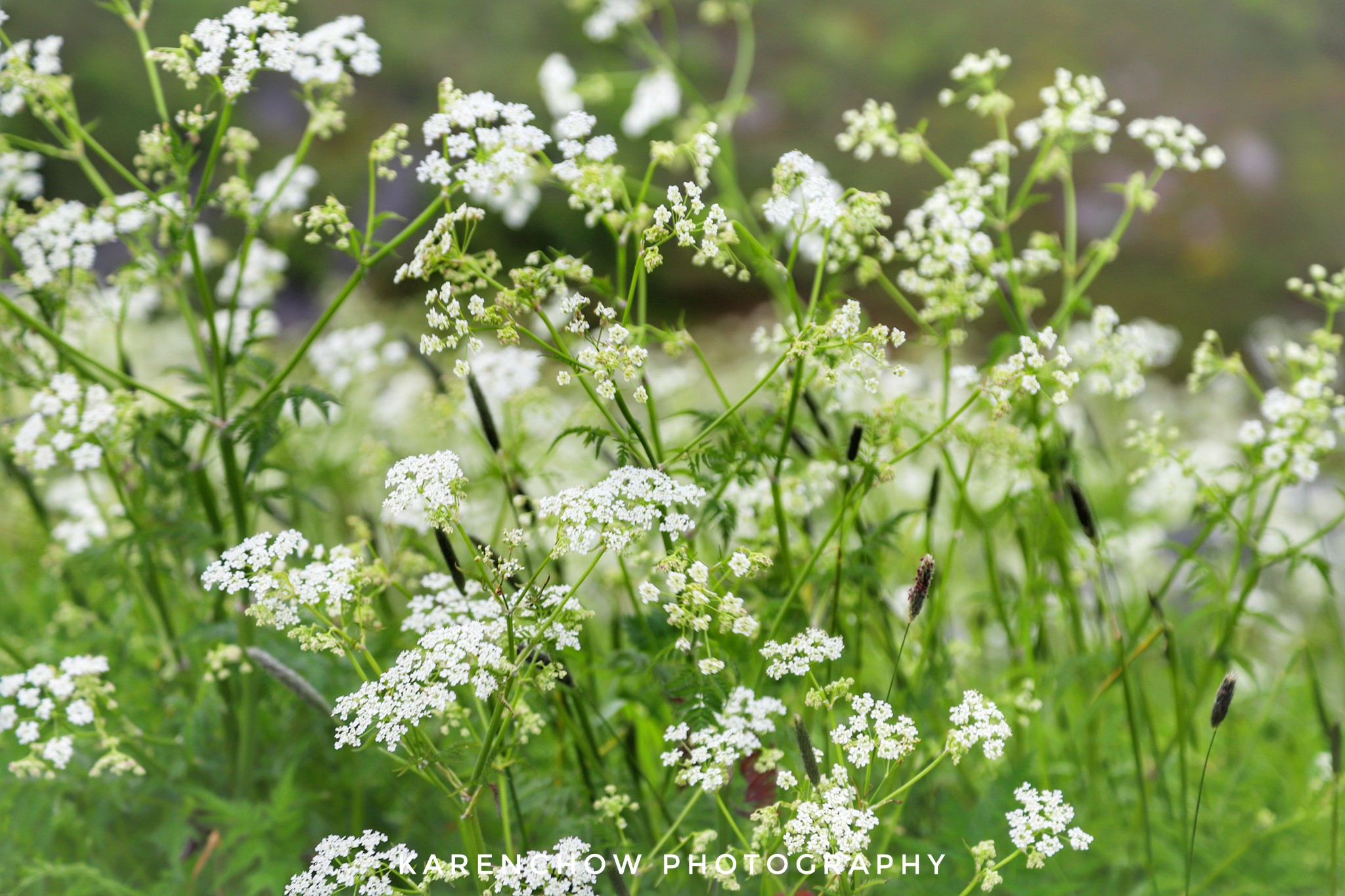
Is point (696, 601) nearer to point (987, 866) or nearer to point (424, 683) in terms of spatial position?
point (424, 683)

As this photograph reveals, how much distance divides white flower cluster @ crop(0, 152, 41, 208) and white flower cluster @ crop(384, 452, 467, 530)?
115cm

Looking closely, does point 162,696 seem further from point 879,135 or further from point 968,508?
point 879,135

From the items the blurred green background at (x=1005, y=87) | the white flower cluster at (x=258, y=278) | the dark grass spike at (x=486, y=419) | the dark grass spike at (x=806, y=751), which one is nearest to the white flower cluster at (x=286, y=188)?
the white flower cluster at (x=258, y=278)

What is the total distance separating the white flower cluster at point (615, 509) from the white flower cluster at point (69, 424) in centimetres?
89

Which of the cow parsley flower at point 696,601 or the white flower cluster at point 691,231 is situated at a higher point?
the white flower cluster at point 691,231

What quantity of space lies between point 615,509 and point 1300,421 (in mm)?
1206

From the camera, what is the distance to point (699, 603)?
109 centimetres

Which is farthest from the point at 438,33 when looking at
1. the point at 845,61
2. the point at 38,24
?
the point at 845,61

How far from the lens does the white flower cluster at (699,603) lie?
3.54 feet

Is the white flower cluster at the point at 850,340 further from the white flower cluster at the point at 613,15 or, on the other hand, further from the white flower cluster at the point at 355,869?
the white flower cluster at the point at 613,15

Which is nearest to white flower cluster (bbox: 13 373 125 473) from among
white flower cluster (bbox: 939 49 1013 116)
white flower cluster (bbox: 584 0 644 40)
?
white flower cluster (bbox: 939 49 1013 116)

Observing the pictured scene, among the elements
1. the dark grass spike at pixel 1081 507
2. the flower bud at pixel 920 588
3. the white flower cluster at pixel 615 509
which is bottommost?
the flower bud at pixel 920 588

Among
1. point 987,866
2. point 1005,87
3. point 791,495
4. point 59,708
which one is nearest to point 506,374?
point 791,495

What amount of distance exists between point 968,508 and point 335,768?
1313 mm
